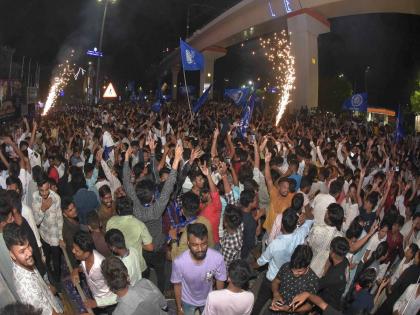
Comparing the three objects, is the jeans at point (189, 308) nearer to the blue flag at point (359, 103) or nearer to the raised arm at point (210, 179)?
the raised arm at point (210, 179)

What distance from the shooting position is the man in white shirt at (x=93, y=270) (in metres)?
4.55

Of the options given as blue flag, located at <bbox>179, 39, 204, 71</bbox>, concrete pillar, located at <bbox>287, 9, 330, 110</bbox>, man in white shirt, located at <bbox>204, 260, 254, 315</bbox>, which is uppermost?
concrete pillar, located at <bbox>287, 9, 330, 110</bbox>

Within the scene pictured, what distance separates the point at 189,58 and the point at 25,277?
1256cm

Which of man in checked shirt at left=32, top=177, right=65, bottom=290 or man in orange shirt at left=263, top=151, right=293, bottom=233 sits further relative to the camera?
man in orange shirt at left=263, top=151, right=293, bottom=233

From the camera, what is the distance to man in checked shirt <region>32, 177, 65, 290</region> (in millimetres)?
6332

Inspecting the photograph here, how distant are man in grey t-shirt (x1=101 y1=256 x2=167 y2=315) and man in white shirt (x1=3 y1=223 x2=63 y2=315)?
0.56 metres

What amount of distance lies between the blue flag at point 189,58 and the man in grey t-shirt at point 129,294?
39.4 ft

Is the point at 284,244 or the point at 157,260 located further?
the point at 157,260

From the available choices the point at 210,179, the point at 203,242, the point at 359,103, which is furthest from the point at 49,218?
the point at 359,103

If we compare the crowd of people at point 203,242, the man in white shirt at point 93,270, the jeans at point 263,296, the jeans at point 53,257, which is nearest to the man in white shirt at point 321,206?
the crowd of people at point 203,242

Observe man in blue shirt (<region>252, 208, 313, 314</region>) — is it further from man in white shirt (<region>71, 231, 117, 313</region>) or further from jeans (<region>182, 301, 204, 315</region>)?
man in white shirt (<region>71, 231, 117, 313</region>)

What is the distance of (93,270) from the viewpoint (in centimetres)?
462

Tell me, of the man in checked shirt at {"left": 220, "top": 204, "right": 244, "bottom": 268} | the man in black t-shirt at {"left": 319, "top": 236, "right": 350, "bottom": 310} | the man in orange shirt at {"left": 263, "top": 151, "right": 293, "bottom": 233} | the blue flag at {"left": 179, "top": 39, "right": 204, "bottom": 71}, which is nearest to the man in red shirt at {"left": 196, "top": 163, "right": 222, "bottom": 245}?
the man in checked shirt at {"left": 220, "top": 204, "right": 244, "bottom": 268}

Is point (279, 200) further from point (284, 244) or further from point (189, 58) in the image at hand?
point (189, 58)
